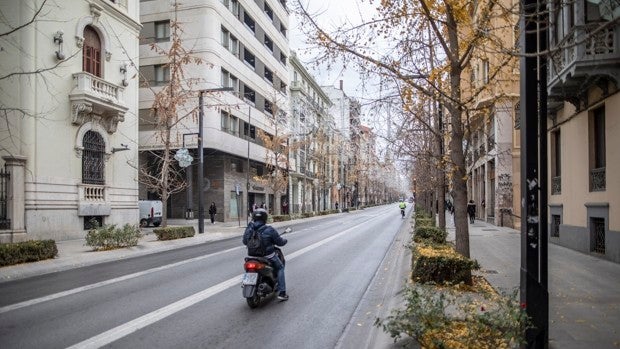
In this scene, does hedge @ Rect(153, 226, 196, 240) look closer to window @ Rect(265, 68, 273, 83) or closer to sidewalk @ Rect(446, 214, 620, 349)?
sidewalk @ Rect(446, 214, 620, 349)

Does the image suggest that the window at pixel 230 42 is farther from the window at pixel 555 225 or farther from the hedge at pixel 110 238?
the window at pixel 555 225

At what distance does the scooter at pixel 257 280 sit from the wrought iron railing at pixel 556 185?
44.7 feet

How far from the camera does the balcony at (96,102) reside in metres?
21.0

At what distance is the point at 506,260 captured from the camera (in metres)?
12.7

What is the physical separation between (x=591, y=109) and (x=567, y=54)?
1954mm

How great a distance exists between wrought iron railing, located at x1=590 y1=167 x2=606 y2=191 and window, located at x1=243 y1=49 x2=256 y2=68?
106ft

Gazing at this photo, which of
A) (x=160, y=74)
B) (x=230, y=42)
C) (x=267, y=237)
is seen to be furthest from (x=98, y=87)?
(x=267, y=237)

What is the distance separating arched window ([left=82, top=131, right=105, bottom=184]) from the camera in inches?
875

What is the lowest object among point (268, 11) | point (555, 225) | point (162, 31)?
point (555, 225)

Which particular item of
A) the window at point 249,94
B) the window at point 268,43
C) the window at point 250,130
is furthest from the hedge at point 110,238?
the window at point 268,43

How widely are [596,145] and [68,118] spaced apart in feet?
68.5

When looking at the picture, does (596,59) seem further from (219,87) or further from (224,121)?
(224,121)

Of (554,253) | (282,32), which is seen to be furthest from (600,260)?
(282,32)

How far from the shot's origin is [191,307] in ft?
25.0
